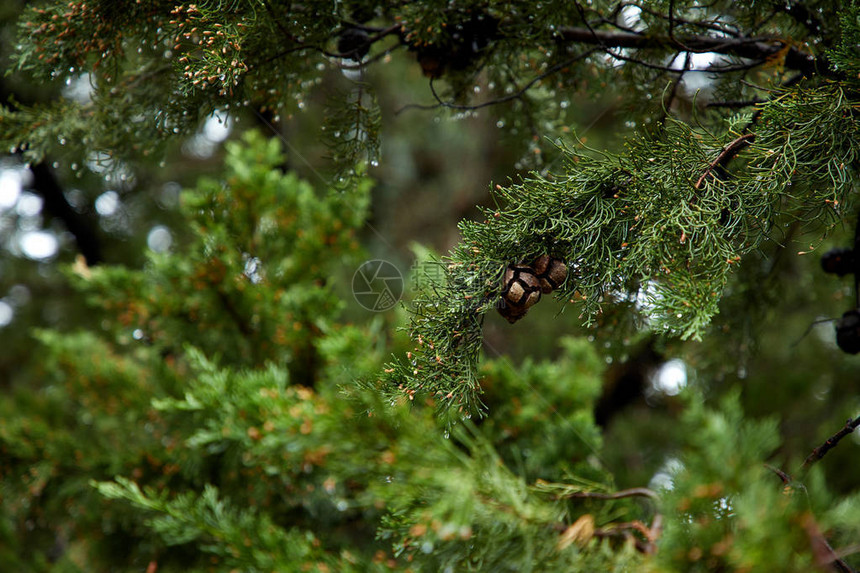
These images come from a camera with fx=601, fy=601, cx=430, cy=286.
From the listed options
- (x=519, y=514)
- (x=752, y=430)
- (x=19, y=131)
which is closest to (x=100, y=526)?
(x=19, y=131)

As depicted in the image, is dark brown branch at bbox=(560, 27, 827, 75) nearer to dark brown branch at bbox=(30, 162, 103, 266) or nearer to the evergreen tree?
the evergreen tree

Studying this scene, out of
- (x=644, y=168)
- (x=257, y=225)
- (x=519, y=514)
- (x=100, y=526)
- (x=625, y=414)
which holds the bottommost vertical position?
A: (x=625, y=414)

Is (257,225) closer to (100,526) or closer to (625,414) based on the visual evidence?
(100,526)

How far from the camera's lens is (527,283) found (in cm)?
99

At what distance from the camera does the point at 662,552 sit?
0.76 metres

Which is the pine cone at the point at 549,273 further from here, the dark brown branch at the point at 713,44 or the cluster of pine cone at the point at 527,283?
the dark brown branch at the point at 713,44

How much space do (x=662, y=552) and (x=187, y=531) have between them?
3.54 ft

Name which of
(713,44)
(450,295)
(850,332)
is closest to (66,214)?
(450,295)

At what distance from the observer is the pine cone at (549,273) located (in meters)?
1.01

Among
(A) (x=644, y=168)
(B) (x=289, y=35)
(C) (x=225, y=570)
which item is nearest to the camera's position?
(A) (x=644, y=168)

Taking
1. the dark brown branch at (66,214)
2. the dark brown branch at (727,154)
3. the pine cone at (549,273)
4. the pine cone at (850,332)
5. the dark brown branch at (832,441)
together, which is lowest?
the dark brown branch at (66,214)

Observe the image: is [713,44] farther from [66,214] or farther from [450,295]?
[66,214]

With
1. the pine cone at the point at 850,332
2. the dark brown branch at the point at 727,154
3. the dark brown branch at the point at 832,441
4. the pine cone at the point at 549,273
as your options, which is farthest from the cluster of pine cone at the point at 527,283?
the pine cone at the point at 850,332

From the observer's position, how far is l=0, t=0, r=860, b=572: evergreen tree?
3.07 ft
